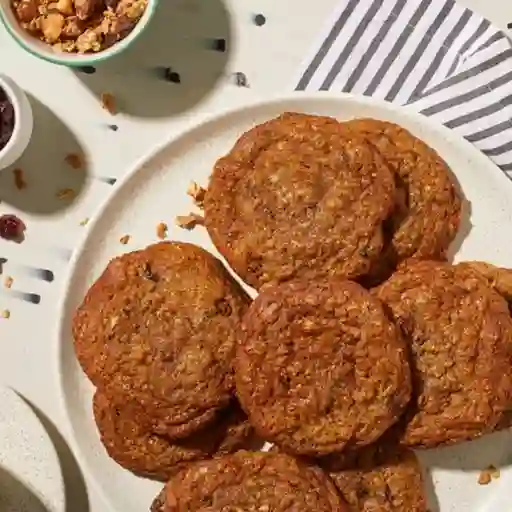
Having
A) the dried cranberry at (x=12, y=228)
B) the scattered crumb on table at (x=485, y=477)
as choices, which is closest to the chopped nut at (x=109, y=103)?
the dried cranberry at (x=12, y=228)

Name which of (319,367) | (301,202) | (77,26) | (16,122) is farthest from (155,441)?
(77,26)

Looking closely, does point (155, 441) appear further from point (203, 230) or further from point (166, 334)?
point (203, 230)

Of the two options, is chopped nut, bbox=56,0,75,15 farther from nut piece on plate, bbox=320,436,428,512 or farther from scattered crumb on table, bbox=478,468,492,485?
scattered crumb on table, bbox=478,468,492,485

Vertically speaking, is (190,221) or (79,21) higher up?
(79,21)

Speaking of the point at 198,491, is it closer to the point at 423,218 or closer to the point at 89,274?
the point at 89,274

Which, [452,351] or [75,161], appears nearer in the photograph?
[452,351]

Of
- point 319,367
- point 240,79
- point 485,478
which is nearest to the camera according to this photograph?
point 319,367

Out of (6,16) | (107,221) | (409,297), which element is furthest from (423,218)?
(6,16)
